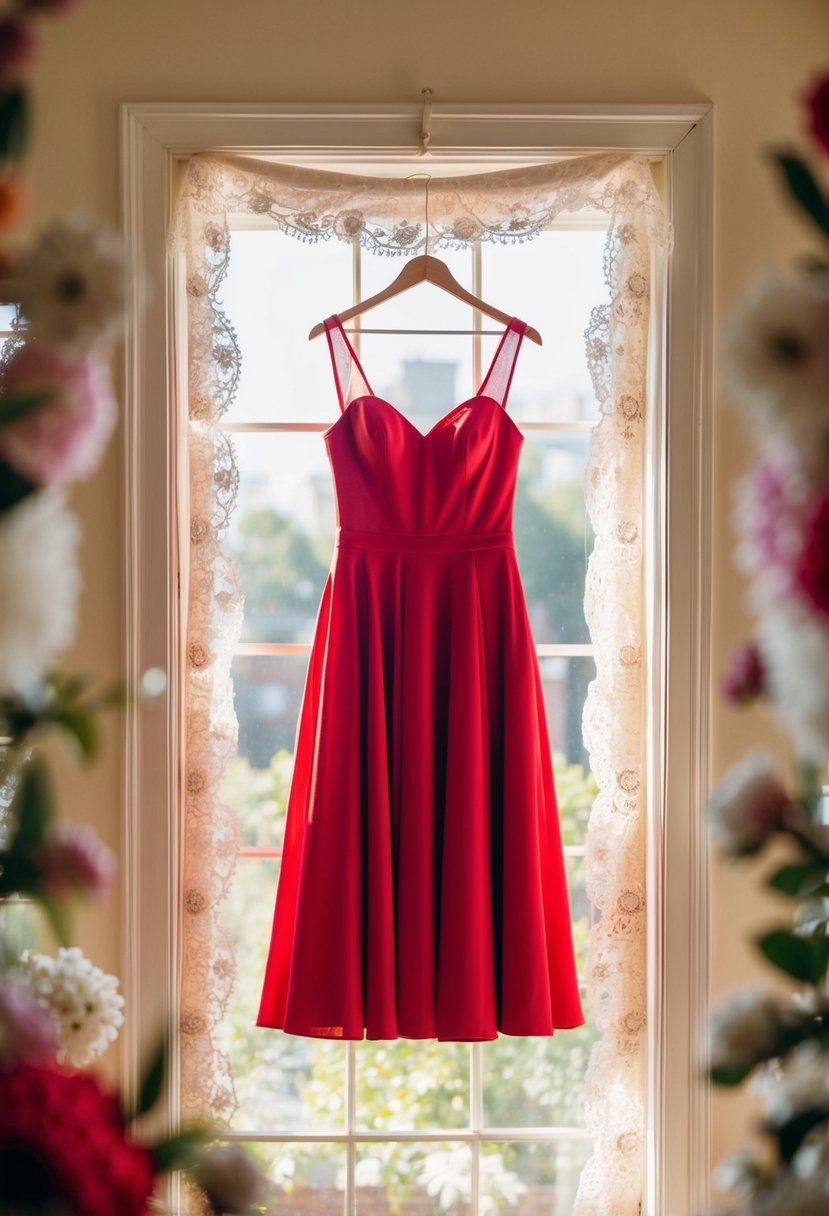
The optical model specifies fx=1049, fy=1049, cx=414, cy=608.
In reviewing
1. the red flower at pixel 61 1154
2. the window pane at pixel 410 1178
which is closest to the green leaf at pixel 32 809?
the red flower at pixel 61 1154

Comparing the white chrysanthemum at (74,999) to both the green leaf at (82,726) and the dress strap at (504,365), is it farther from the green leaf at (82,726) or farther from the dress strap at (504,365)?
the dress strap at (504,365)

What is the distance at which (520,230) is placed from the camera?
1.73 metres

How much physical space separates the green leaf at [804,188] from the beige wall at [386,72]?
1161 millimetres

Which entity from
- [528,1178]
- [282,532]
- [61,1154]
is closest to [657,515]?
[282,532]

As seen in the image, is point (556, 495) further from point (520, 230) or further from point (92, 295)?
point (92, 295)

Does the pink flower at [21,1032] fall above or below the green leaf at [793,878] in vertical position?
below

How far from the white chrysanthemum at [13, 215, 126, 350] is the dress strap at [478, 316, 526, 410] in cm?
112

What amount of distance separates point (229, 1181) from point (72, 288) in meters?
0.59

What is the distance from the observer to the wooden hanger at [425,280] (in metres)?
1.71

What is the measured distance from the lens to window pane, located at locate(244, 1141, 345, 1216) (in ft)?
6.12

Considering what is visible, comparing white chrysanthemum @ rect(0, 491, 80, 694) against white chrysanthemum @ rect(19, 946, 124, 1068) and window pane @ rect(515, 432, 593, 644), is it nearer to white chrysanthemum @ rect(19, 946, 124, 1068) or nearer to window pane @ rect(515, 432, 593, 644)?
white chrysanthemum @ rect(19, 946, 124, 1068)

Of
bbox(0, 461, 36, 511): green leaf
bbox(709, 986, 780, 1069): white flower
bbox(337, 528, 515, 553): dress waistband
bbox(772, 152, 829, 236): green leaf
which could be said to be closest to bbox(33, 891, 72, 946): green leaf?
bbox(0, 461, 36, 511): green leaf

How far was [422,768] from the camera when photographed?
1.63 metres

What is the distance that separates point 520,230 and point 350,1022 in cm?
128
